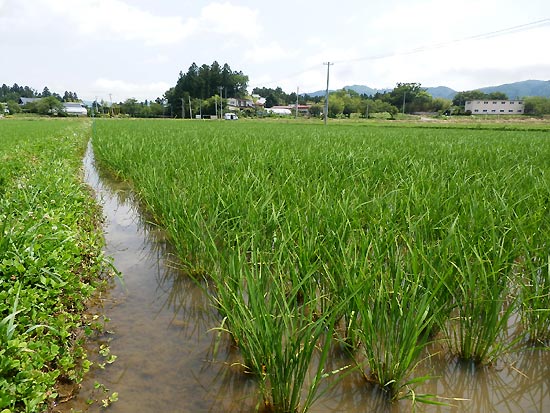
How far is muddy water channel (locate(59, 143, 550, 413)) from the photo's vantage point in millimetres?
1722

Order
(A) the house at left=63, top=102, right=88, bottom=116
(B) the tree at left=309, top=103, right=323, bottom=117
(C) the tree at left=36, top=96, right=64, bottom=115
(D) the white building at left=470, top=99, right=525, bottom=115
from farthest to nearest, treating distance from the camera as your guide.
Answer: (D) the white building at left=470, top=99, right=525, bottom=115
(B) the tree at left=309, top=103, right=323, bottom=117
(A) the house at left=63, top=102, right=88, bottom=116
(C) the tree at left=36, top=96, right=64, bottom=115

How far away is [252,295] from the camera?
1655 mm

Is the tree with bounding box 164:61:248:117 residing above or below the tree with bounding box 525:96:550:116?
above

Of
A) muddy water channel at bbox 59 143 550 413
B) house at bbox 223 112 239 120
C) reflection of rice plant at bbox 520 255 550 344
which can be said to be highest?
house at bbox 223 112 239 120

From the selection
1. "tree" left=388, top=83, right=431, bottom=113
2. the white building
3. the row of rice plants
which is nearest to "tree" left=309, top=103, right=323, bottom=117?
"tree" left=388, top=83, right=431, bottom=113

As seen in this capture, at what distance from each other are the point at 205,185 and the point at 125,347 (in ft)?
7.52

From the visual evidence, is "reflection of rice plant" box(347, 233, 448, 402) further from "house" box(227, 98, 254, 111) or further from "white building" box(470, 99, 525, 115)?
"white building" box(470, 99, 525, 115)

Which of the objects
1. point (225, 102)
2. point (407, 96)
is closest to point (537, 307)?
point (225, 102)

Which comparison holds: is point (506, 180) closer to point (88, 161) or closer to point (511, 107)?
point (88, 161)

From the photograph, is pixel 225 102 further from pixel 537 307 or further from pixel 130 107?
pixel 537 307

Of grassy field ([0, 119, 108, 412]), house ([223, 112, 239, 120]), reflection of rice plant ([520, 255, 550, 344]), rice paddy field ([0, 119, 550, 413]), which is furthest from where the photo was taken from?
house ([223, 112, 239, 120])

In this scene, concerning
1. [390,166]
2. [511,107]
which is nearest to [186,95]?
[511,107]

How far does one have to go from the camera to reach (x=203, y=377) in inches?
74.5

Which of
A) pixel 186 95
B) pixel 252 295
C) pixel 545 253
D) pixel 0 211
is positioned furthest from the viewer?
pixel 186 95
